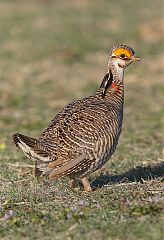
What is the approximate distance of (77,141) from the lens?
5879 millimetres

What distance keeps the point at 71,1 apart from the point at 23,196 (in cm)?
2412

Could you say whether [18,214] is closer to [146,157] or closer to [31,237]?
[31,237]

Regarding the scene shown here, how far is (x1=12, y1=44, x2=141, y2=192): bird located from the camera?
576cm

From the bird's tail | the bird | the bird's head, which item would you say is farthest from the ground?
the bird's head

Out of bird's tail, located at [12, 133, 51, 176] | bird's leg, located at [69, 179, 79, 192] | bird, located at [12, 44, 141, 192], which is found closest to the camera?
bird's tail, located at [12, 133, 51, 176]

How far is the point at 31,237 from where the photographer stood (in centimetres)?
486

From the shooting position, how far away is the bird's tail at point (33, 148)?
18.6 ft

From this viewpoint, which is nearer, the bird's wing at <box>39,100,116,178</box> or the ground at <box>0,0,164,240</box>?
the ground at <box>0,0,164,240</box>

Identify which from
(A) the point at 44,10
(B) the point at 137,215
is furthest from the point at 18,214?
(A) the point at 44,10

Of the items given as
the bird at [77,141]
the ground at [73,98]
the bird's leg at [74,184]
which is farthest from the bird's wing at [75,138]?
the bird's leg at [74,184]

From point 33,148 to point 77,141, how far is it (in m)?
0.44

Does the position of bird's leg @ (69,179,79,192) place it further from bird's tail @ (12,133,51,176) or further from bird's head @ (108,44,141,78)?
bird's head @ (108,44,141,78)

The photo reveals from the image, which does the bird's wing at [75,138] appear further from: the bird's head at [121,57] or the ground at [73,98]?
the bird's head at [121,57]

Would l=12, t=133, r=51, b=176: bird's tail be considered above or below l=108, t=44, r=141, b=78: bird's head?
below
